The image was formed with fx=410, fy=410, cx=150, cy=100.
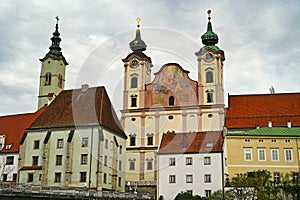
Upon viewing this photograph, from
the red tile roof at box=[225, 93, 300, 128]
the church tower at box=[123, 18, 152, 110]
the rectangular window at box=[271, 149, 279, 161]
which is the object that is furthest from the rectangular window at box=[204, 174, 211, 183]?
the church tower at box=[123, 18, 152, 110]

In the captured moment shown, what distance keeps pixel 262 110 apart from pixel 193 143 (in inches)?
580

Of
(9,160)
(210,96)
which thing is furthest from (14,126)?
(210,96)

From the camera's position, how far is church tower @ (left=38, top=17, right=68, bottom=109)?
236 feet

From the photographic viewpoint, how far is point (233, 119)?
187 feet

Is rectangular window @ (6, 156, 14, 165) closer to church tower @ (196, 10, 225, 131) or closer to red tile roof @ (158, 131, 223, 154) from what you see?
red tile roof @ (158, 131, 223, 154)

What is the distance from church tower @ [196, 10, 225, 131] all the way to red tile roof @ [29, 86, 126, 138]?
14.1 metres

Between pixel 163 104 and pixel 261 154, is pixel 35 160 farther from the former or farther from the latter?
pixel 261 154

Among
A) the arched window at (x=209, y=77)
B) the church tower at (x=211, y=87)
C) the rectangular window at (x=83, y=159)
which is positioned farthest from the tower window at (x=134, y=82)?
the rectangular window at (x=83, y=159)

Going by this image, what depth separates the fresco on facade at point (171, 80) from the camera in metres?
62.2

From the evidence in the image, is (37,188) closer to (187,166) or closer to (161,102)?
(187,166)

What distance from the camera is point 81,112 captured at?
49.2 m

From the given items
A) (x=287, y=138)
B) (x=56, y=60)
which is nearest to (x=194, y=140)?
(x=287, y=138)

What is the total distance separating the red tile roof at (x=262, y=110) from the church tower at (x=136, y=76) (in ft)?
44.7

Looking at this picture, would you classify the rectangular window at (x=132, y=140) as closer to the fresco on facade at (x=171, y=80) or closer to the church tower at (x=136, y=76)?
the church tower at (x=136, y=76)
